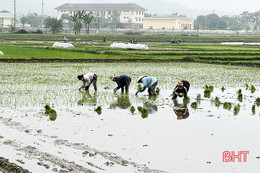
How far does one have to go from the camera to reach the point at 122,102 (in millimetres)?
13031

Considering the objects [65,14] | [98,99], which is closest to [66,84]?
[98,99]

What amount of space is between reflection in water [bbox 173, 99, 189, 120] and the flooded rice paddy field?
0.02 metres

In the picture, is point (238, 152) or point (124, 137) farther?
point (124, 137)

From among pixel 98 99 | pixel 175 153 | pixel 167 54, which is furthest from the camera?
pixel 167 54

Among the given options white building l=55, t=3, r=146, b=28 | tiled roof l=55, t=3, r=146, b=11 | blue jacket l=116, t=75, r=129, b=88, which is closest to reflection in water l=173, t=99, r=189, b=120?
blue jacket l=116, t=75, r=129, b=88

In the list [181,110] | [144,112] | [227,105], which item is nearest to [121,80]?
[181,110]

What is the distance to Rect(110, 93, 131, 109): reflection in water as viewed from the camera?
1241 centimetres

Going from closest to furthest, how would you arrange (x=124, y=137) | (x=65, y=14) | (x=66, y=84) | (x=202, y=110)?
(x=124, y=137) → (x=202, y=110) → (x=66, y=84) → (x=65, y=14)

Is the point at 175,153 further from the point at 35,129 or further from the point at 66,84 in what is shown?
the point at 66,84

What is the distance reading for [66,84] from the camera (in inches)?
639

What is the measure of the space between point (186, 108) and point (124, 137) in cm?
366
